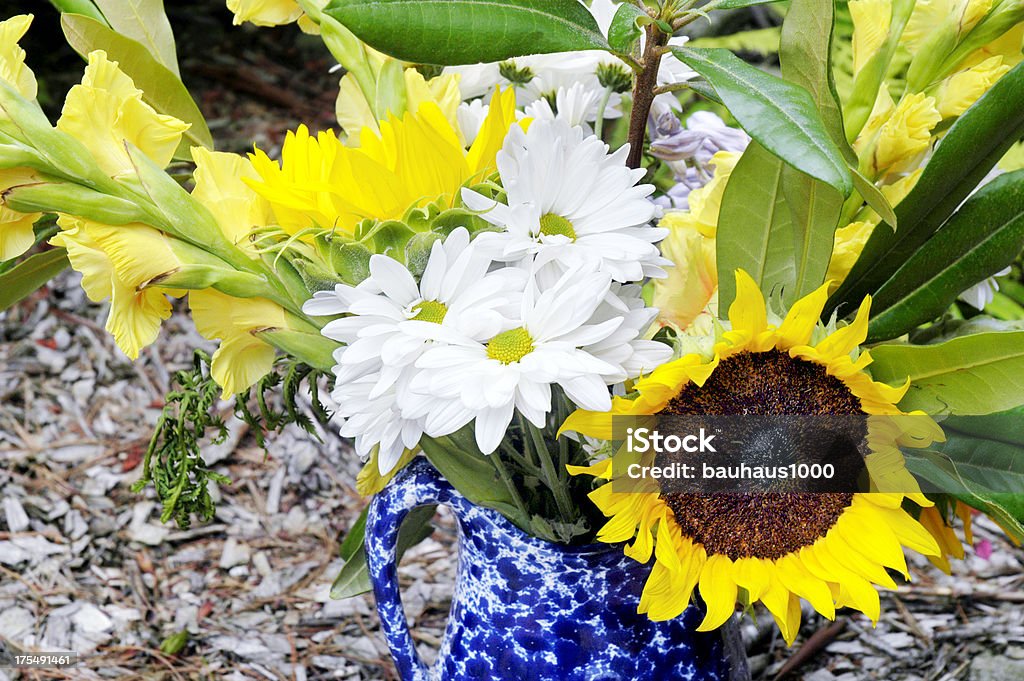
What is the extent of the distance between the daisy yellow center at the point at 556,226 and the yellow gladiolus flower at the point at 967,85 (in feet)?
0.71

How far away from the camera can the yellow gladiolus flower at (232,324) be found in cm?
47

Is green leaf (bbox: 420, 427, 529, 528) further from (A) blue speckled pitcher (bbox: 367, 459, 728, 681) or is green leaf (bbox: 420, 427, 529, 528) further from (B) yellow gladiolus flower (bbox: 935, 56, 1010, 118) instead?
(B) yellow gladiolus flower (bbox: 935, 56, 1010, 118)

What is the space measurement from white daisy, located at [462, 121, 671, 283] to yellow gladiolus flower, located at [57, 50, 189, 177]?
0.16 metres

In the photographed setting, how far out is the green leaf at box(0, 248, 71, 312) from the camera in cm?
52

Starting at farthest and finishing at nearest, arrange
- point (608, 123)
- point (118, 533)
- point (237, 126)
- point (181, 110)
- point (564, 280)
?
point (237, 126), point (118, 533), point (608, 123), point (181, 110), point (564, 280)

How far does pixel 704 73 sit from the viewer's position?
1.46 ft

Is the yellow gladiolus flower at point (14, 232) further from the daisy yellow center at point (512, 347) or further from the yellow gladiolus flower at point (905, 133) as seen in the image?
the yellow gladiolus flower at point (905, 133)

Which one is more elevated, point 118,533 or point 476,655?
point 476,655

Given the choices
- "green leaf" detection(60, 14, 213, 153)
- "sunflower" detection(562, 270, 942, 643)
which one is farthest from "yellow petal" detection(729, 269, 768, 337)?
"green leaf" detection(60, 14, 213, 153)

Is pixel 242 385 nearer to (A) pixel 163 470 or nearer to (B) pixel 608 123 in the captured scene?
(A) pixel 163 470

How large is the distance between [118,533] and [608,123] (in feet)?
2.12

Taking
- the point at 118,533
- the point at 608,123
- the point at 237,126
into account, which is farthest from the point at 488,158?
the point at 237,126

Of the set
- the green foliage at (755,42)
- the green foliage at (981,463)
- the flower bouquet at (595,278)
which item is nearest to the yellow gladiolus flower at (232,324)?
the flower bouquet at (595,278)

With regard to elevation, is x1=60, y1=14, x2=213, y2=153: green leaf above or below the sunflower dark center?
above
